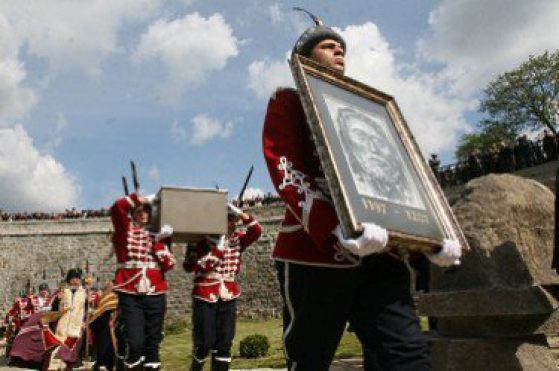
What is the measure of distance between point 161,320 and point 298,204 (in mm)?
4164

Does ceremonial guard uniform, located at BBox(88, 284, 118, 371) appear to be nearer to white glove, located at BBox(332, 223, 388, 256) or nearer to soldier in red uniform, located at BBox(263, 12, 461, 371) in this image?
soldier in red uniform, located at BBox(263, 12, 461, 371)

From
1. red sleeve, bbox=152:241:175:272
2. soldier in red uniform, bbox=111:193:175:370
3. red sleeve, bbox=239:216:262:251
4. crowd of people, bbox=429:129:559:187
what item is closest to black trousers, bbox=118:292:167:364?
soldier in red uniform, bbox=111:193:175:370

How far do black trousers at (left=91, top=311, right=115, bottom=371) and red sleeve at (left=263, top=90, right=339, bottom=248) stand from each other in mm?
8070

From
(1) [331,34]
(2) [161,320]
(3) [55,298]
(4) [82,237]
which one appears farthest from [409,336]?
(4) [82,237]

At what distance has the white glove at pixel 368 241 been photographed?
2.50 meters

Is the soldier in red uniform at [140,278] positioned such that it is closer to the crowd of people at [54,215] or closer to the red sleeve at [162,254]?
the red sleeve at [162,254]

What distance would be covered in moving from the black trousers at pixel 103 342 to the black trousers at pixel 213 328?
3235mm

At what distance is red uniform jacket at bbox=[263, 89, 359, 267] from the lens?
9.30ft

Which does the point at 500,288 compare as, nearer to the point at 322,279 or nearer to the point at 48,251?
the point at 322,279

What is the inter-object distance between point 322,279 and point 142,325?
3.94 m

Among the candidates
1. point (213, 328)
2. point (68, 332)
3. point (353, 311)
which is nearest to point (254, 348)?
point (68, 332)

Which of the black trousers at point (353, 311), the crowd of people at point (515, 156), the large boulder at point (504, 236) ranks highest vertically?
the crowd of people at point (515, 156)

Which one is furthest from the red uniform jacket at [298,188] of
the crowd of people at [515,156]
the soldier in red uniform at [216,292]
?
the crowd of people at [515,156]

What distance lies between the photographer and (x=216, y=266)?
312 inches
